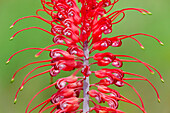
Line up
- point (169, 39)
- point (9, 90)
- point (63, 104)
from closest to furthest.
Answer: point (63, 104), point (9, 90), point (169, 39)

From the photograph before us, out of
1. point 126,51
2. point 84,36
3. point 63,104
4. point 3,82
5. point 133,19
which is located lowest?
point 63,104

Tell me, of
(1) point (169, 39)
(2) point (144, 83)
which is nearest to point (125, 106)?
(2) point (144, 83)

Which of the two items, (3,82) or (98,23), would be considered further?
(3,82)

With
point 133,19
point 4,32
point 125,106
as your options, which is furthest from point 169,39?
point 4,32

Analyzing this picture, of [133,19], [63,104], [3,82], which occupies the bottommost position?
[63,104]

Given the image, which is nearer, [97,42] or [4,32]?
[97,42]

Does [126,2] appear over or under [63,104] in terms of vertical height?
over

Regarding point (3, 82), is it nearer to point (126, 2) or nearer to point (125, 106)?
point (125, 106)

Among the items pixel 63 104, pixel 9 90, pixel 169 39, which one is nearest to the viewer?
pixel 63 104

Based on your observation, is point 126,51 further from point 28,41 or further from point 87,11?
point 87,11

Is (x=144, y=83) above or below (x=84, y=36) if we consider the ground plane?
above
